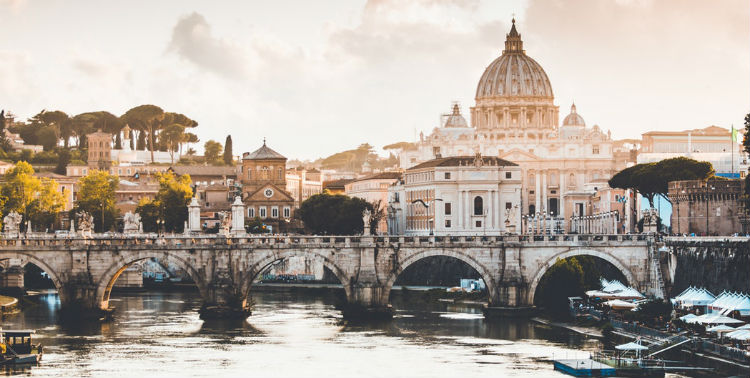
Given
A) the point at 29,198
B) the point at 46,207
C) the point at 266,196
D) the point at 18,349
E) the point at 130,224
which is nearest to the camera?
the point at 18,349

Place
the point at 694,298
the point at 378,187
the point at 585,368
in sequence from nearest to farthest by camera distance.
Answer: the point at 585,368, the point at 694,298, the point at 378,187

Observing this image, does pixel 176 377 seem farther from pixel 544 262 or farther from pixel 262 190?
pixel 262 190

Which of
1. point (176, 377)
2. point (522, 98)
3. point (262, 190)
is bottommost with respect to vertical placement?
point (176, 377)

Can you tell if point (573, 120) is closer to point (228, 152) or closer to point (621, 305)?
point (228, 152)

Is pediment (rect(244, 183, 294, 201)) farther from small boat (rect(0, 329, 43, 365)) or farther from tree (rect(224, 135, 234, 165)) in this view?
small boat (rect(0, 329, 43, 365))

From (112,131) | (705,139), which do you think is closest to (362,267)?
(705,139)

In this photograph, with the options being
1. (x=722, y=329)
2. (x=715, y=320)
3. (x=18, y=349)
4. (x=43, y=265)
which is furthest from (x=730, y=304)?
(x=43, y=265)

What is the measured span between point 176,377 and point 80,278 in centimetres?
1907

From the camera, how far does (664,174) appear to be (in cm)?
9881

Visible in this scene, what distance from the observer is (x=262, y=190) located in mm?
146000

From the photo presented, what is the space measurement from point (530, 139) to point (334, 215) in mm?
60467

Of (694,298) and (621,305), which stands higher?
(694,298)

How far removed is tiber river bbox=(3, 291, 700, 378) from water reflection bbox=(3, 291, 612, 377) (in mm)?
43

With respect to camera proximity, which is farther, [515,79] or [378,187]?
[515,79]
